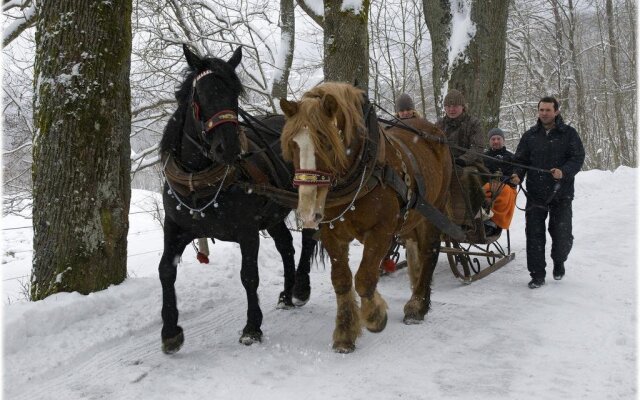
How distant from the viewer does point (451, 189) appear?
18.3ft

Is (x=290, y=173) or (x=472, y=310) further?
(x=472, y=310)

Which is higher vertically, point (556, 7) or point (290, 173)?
point (556, 7)

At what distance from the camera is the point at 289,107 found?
3396mm

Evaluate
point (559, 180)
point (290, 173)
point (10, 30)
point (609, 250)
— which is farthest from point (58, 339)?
point (609, 250)

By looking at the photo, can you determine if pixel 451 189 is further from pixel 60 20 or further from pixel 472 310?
pixel 60 20

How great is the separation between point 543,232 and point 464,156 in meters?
1.24

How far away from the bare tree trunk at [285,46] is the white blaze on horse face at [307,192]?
28.5ft

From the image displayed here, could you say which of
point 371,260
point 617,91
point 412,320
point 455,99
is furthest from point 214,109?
point 617,91

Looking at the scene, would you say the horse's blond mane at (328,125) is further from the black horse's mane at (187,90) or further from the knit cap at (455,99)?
the knit cap at (455,99)

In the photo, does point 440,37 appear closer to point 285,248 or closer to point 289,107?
point 285,248

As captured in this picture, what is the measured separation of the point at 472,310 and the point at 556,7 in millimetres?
23674

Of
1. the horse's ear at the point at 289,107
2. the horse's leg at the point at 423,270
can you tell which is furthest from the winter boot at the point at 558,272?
the horse's ear at the point at 289,107

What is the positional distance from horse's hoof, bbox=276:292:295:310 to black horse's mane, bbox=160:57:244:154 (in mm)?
1882

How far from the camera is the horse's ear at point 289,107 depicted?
3.38 meters
